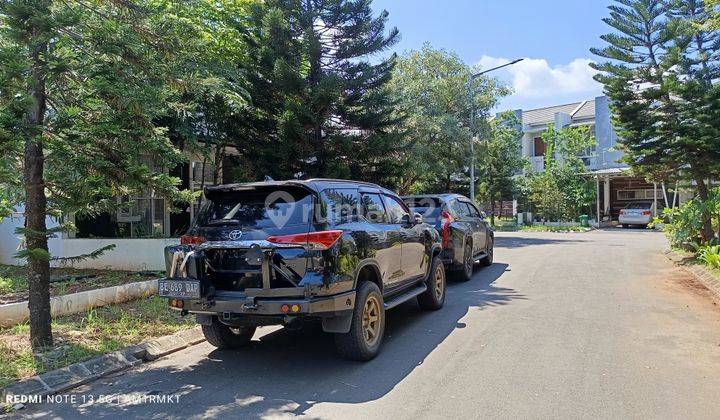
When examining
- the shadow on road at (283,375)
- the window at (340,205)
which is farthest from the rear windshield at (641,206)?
the window at (340,205)

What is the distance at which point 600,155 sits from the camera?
33875mm

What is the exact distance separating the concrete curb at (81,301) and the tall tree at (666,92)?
1273cm

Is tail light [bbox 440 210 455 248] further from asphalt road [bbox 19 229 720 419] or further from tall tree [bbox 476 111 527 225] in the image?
tall tree [bbox 476 111 527 225]

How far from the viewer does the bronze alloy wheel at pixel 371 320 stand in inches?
218

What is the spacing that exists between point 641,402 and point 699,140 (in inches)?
433

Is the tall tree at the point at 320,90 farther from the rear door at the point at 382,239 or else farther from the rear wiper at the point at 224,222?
the rear wiper at the point at 224,222

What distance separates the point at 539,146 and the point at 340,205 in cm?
3754

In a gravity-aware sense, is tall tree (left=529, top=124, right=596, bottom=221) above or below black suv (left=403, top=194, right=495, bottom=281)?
above

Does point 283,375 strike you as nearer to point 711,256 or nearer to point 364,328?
point 364,328

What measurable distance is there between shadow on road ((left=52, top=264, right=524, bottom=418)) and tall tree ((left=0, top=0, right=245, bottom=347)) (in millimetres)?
1887

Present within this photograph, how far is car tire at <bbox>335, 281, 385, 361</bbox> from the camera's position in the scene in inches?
208

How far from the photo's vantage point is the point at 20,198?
6.04 meters

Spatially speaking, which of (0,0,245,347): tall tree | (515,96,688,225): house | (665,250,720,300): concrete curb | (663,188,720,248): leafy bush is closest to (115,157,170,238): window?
(0,0,245,347): tall tree

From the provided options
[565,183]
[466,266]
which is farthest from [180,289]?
[565,183]
